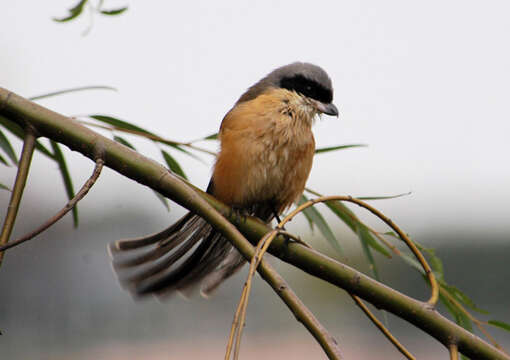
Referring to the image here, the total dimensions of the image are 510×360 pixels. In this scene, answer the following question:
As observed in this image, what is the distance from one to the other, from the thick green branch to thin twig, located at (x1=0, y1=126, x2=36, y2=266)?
6 cm

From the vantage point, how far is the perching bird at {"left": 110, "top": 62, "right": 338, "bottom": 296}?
218 cm

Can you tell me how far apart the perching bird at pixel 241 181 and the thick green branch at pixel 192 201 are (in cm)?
83

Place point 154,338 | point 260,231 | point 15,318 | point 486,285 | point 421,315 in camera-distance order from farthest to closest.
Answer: point 486,285 → point 154,338 → point 15,318 → point 260,231 → point 421,315

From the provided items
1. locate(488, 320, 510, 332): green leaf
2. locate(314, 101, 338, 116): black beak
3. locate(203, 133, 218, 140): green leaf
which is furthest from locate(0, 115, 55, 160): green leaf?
locate(488, 320, 510, 332): green leaf

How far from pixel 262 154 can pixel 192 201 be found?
1.11 metres

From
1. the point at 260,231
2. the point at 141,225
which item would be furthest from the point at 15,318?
the point at 260,231

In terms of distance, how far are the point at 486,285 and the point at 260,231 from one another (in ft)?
32.2

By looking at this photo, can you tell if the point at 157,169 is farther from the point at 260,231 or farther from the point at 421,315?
the point at 421,315

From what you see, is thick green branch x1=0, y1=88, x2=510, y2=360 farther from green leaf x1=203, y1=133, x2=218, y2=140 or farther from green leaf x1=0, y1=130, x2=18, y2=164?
green leaf x1=203, y1=133, x2=218, y2=140

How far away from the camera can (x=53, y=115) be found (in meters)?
1.32

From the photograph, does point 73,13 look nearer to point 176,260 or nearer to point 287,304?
point 176,260

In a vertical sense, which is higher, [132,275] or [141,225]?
[132,275]

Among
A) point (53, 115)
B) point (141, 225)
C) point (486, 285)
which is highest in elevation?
point (53, 115)

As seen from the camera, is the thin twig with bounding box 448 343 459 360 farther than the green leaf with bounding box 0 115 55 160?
No
